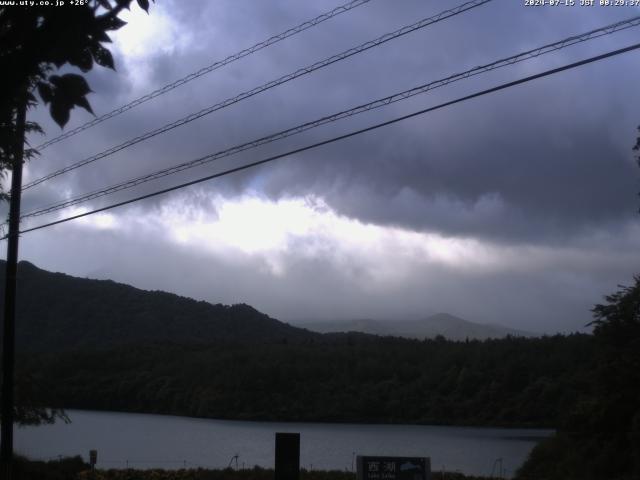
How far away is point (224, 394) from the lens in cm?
8775

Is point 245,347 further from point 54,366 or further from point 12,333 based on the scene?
point 12,333

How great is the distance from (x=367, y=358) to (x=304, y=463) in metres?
53.9

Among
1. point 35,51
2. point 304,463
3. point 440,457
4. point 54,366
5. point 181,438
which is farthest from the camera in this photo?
point 54,366

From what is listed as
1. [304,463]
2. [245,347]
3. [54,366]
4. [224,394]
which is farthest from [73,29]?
[245,347]

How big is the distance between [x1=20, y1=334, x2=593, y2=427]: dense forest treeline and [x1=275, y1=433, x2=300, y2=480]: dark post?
5866 cm

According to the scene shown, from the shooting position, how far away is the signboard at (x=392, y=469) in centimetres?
1452

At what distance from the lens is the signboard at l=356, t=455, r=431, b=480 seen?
14.5 m

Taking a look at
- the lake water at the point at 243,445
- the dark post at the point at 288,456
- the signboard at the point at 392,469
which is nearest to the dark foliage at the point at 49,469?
the lake water at the point at 243,445

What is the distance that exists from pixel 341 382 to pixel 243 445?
1491 inches

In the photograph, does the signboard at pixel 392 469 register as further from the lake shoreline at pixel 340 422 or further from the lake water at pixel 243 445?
the lake shoreline at pixel 340 422

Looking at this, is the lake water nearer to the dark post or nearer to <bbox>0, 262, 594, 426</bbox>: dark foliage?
<bbox>0, 262, 594, 426</bbox>: dark foliage

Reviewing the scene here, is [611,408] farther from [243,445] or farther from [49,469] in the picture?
[243,445]

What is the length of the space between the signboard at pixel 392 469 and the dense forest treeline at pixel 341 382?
57240 millimetres

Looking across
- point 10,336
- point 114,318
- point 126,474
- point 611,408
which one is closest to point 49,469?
point 126,474
